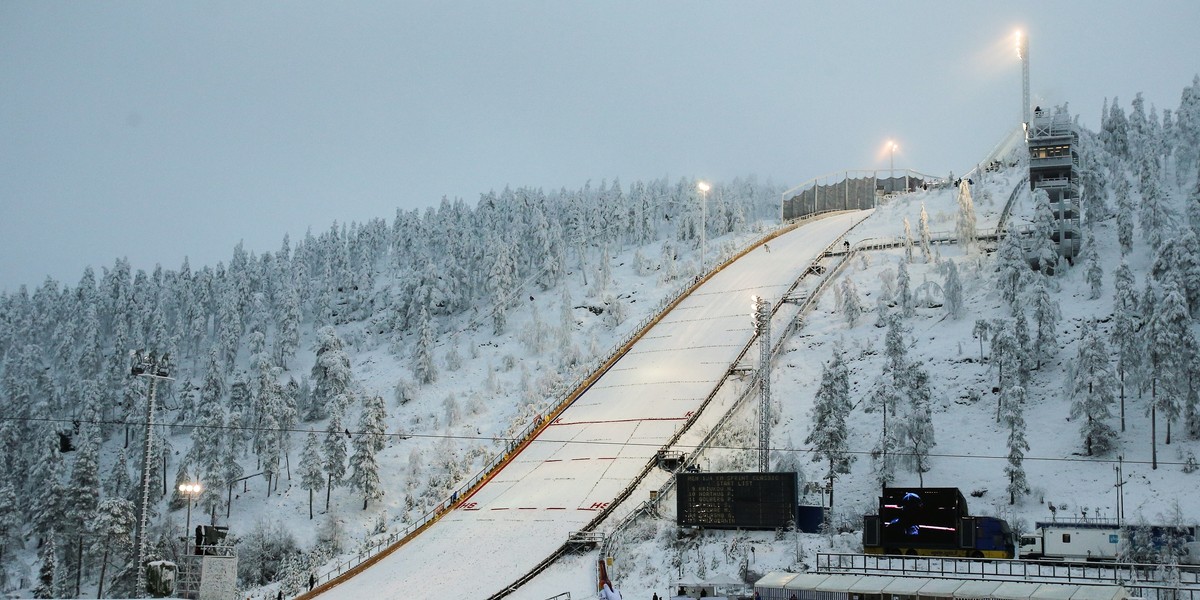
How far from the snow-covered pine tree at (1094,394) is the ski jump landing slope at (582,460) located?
66.8 feet

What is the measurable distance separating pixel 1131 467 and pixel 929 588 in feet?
67.9

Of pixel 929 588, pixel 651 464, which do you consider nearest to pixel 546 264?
pixel 651 464

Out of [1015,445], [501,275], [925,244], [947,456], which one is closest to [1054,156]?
[925,244]

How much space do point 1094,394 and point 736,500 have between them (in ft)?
52.7

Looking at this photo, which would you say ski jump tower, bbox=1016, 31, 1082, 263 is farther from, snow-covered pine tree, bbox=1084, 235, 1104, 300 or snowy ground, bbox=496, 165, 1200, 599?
snow-covered pine tree, bbox=1084, 235, 1104, 300

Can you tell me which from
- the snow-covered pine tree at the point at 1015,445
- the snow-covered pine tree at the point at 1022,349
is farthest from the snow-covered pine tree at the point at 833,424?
the snow-covered pine tree at the point at 1022,349

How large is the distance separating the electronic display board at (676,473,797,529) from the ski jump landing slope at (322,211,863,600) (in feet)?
17.6

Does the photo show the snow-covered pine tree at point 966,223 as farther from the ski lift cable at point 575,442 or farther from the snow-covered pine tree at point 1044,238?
the ski lift cable at point 575,442

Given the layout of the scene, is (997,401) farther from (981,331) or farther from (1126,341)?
(1126,341)

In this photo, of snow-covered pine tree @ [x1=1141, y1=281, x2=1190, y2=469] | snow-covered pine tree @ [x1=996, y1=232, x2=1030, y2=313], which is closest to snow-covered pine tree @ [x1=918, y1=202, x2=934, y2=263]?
snow-covered pine tree @ [x1=996, y1=232, x2=1030, y2=313]

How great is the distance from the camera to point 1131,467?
1763 inches

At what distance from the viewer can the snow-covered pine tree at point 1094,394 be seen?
148 feet

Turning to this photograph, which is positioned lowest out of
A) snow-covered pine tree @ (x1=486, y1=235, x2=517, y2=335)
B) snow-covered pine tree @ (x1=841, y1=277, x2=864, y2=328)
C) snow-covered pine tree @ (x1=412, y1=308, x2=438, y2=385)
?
snow-covered pine tree @ (x1=412, y1=308, x2=438, y2=385)

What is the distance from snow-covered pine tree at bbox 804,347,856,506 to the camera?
157 feet
